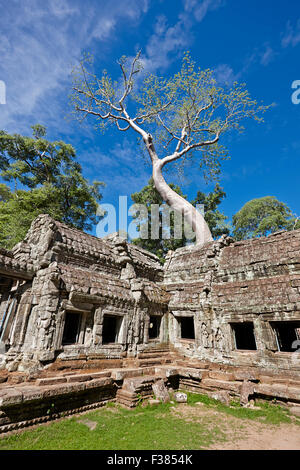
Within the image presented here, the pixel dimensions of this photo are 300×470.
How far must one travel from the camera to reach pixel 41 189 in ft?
57.8

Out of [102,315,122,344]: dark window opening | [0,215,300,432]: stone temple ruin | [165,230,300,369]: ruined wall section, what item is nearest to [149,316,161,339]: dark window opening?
[0,215,300,432]: stone temple ruin

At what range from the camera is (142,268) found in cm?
1257

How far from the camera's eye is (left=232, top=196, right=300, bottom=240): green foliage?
2420cm

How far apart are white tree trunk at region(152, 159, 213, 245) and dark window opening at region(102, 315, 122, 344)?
8.02m

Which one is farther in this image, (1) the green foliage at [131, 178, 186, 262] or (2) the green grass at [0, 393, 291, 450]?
(1) the green foliage at [131, 178, 186, 262]

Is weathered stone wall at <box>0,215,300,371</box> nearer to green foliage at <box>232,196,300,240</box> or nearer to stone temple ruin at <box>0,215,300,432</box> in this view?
stone temple ruin at <box>0,215,300,432</box>

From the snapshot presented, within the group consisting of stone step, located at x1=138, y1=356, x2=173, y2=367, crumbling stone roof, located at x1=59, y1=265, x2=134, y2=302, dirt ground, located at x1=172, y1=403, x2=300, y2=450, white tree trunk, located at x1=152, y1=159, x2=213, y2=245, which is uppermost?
white tree trunk, located at x1=152, y1=159, x2=213, y2=245

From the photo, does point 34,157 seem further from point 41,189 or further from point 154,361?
point 154,361

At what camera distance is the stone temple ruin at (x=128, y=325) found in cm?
680

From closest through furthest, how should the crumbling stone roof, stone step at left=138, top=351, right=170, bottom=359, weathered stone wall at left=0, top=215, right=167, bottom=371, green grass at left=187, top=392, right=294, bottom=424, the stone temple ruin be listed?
green grass at left=187, top=392, right=294, bottom=424 → the stone temple ruin → weathered stone wall at left=0, top=215, right=167, bottom=371 → the crumbling stone roof → stone step at left=138, top=351, right=170, bottom=359

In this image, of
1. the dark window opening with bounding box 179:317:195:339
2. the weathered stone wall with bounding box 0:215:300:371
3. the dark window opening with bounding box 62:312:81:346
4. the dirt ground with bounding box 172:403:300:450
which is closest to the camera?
the dirt ground with bounding box 172:403:300:450

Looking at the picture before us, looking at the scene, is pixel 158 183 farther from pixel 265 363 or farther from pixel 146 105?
pixel 265 363
